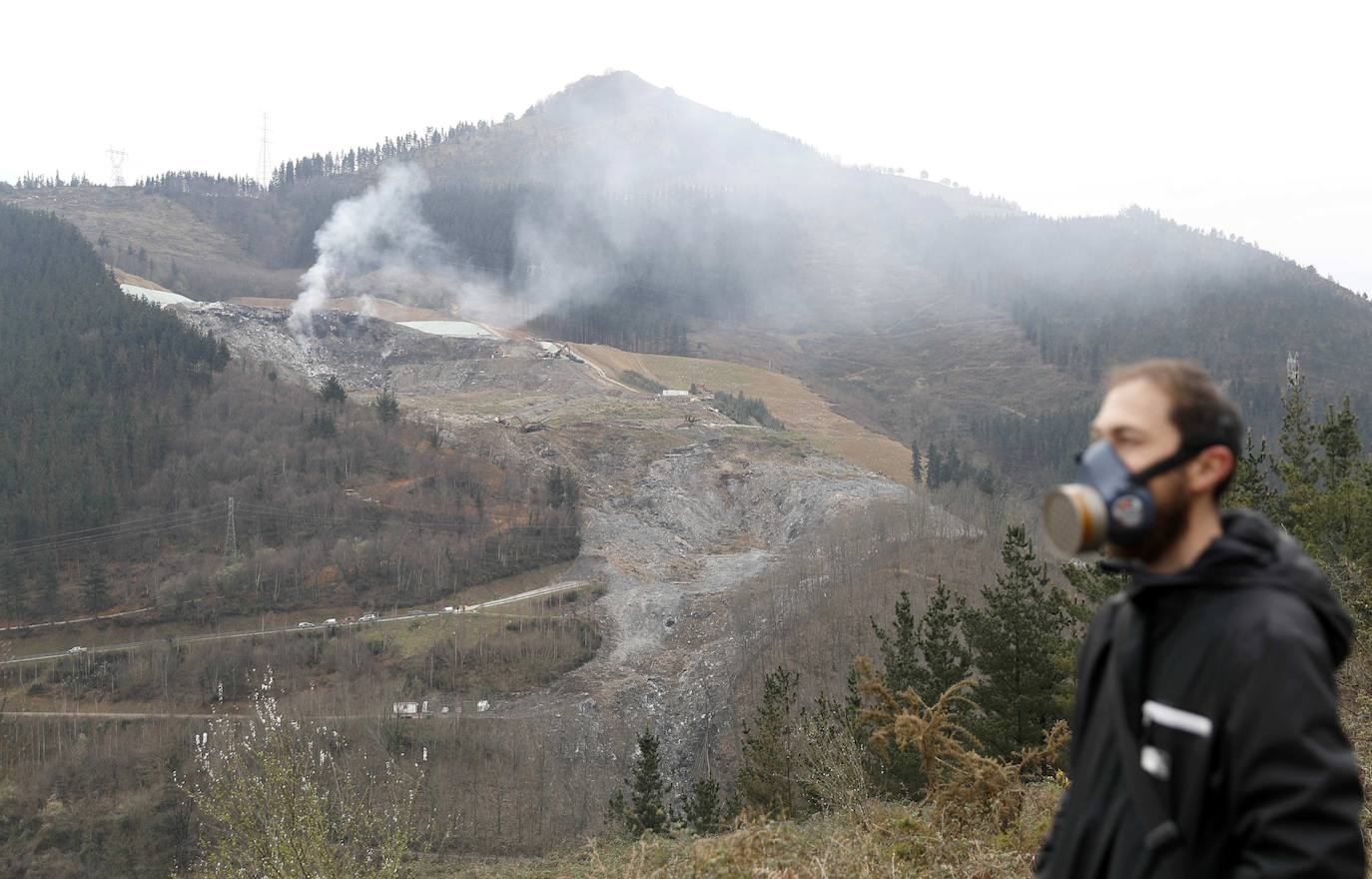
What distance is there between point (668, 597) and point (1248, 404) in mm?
92400

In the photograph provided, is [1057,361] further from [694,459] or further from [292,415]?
[292,415]

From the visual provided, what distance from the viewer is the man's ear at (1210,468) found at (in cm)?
202

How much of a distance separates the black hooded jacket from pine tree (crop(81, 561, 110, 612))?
60.5 m

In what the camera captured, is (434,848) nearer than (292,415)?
Yes

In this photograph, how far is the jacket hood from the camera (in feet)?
6.05

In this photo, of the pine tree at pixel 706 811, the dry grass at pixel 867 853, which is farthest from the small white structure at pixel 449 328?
the dry grass at pixel 867 853

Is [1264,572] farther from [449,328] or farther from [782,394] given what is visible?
[782,394]

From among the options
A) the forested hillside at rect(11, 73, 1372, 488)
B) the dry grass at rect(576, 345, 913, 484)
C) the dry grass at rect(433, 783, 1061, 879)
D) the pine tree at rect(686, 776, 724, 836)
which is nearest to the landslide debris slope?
the dry grass at rect(576, 345, 913, 484)

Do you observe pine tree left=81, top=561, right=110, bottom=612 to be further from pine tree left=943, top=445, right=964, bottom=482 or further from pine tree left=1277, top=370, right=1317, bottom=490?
pine tree left=943, top=445, right=964, bottom=482

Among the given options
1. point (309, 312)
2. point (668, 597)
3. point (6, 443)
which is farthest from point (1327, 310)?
Result: point (6, 443)

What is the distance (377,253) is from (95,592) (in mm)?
102011

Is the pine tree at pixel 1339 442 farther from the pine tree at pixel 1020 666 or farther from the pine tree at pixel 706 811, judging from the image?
the pine tree at pixel 706 811

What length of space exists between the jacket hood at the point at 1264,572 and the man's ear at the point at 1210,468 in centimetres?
8

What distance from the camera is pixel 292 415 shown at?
227ft
